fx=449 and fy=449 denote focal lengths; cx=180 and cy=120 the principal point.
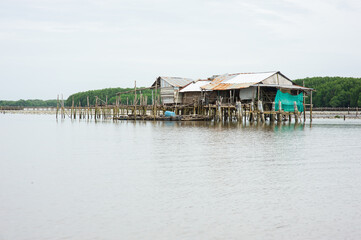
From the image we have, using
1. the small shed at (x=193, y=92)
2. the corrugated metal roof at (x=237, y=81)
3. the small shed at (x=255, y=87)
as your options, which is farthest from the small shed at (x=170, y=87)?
the small shed at (x=255, y=87)

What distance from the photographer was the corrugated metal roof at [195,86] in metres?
63.3

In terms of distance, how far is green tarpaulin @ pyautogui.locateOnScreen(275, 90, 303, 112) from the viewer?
54.9m

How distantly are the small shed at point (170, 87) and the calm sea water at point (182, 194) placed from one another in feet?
134

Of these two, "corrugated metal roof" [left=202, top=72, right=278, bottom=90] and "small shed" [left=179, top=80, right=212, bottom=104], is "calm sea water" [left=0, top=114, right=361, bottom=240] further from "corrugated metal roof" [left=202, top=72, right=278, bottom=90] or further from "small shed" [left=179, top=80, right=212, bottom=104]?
"small shed" [left=179, top=80, right=212, bottom=104]

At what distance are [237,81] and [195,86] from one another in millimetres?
8870

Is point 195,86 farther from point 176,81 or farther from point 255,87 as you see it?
point 255,87

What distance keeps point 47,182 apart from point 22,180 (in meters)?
1.20

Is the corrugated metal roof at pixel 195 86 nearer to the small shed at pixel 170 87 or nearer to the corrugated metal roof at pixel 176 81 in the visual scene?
the small shed at pixel 170 87

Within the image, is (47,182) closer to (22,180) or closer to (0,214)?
(22,180)

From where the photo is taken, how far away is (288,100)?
5612cm

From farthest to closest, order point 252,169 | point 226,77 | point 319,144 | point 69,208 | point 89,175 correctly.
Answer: point 226,77 → point 319,144 → point 252,169 → point 89,175 → point 69,208

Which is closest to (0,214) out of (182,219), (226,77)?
(182,219)

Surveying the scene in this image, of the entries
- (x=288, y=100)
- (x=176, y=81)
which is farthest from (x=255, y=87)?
(x=176, y=81)

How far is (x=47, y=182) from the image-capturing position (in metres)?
16.5
